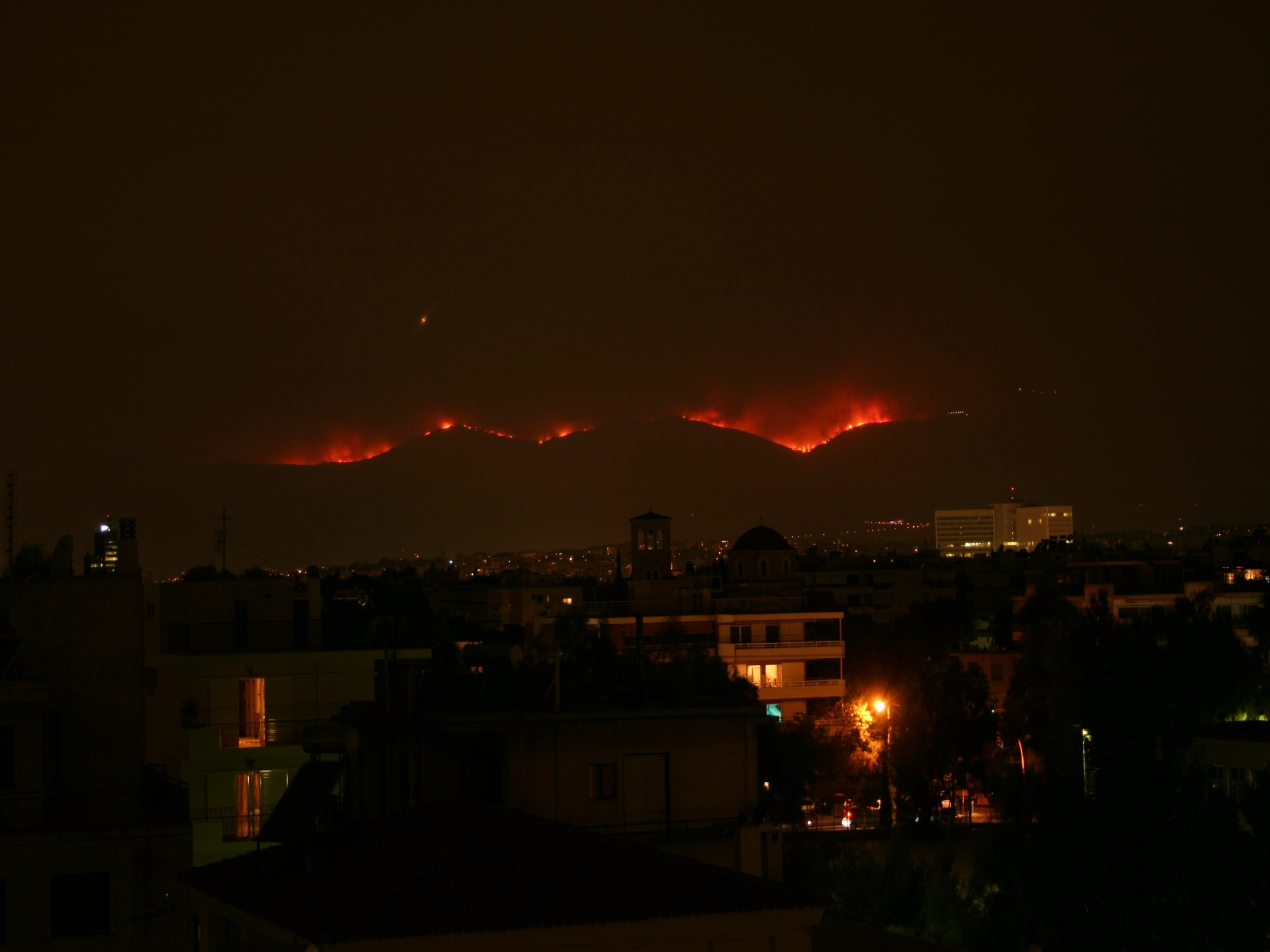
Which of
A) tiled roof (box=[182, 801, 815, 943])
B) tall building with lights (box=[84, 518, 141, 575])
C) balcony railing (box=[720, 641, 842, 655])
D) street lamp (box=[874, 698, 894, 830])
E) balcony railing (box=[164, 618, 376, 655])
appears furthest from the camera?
balcony railing (box=[720, 641, 842, 655])

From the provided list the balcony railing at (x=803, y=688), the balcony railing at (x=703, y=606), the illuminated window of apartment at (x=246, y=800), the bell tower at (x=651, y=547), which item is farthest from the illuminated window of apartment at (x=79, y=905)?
the bell tower at (x=651, y=547)

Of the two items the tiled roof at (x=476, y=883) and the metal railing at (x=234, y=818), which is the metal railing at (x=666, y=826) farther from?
the metal railing at (x=234, y=818)

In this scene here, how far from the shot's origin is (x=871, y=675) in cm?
5241

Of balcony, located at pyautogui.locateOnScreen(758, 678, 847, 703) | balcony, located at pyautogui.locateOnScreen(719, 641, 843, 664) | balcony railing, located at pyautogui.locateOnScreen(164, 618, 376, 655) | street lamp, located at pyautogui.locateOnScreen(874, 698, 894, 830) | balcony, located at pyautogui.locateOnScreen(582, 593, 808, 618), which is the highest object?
balcony railing, located at pyautogui.locateOnScreen(164, 618, 376, 655)

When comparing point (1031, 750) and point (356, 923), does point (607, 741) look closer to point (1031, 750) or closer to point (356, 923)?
point (356, 923)

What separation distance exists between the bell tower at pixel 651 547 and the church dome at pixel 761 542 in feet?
10.8

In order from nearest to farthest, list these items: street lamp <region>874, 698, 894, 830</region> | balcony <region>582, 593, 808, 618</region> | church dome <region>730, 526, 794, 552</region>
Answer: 1. street lamp <region>874, 698, 894, 830</region>
2. balcony <region>582, 593, 808, 618</region>
3. church dome <region>730, 526, 794, 552</region>

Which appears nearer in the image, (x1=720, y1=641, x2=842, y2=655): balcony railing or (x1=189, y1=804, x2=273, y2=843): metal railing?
(x1=189, y1=804, x2=273, y2=843): metal railing

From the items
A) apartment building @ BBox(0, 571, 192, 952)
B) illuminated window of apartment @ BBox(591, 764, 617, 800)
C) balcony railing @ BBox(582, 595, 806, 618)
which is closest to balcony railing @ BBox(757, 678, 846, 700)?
balcony railing @ BBox(582, 595, 806, 618)

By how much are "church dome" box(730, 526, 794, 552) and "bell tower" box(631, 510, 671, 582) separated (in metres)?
3.30

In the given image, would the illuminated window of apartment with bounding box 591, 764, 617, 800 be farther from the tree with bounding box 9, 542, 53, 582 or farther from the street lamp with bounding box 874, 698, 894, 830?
the street lamp with bounding box 874, 698, 894, 830

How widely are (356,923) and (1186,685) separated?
31805mm

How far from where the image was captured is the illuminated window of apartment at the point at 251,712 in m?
25.8

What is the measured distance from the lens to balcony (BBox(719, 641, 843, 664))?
54312mm
